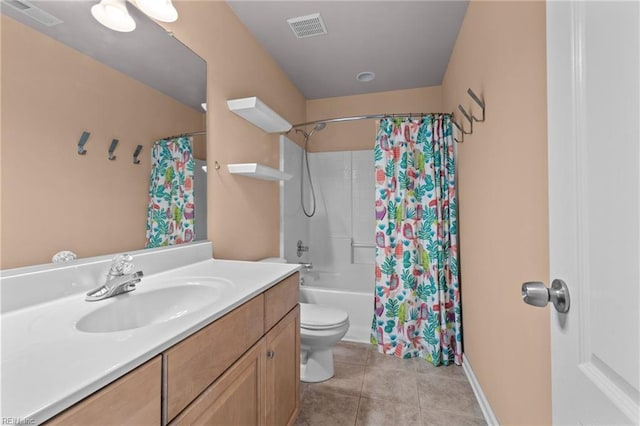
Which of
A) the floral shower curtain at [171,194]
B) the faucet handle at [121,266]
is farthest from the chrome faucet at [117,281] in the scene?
the floral shower curtain at [171,194]

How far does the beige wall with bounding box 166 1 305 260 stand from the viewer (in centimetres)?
164

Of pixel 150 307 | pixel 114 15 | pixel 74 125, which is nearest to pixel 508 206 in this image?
pixel 150 307

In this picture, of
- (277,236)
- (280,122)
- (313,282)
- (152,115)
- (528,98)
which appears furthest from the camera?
(313,282)

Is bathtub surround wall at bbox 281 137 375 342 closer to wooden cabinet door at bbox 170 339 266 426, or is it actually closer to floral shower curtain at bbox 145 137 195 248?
floral shower curtain at bbox 145 137 195 248

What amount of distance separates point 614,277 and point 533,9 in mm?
1028

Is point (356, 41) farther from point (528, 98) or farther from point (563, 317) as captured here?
point (563, 317)

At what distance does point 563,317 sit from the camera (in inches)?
21.7

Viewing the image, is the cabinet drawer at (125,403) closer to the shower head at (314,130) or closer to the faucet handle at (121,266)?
the faucet handle at (121,266)

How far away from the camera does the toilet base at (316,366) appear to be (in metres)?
1.85

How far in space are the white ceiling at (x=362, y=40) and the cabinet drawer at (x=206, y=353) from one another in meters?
1.86

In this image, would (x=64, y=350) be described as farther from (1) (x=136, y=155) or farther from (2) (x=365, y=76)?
(2) (x=365, y=76)

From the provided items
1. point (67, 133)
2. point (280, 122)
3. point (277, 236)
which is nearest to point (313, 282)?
point (277, 236)

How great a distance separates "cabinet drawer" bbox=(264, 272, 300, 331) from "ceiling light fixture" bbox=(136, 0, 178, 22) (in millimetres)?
1326

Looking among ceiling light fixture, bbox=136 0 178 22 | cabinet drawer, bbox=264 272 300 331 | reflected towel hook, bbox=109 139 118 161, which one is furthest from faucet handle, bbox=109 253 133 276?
ceiling light fixture, bbox=136 0 178 22
